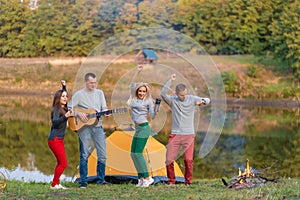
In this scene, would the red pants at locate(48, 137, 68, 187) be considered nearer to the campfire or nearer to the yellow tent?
the yellow tent

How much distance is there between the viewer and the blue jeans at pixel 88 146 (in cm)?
842

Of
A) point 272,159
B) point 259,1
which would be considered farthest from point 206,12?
point 272,159

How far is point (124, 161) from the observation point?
940cm

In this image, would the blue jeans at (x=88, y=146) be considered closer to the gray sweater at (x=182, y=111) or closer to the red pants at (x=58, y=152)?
the red pants at (x=58, y=152)

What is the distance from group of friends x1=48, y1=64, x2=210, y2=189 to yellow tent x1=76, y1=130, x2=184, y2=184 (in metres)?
0.46

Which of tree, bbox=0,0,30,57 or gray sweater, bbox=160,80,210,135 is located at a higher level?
tree, bbox=0,0,30,57

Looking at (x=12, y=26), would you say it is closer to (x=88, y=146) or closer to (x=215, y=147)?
(x=215, y=147)

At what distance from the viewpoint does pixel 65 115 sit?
794 centimetres

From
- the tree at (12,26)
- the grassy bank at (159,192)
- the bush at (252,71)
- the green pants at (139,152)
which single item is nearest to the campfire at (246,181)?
the grassy bank at (159,192)

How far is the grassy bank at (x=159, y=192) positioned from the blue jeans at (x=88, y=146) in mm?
311

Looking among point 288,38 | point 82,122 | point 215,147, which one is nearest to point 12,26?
point 288,38

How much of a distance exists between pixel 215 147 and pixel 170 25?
27490 mm

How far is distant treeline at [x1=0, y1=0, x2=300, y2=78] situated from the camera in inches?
1728

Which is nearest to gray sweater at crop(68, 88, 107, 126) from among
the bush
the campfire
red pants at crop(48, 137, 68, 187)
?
red pants at crop(48, 137, 68, 187)
